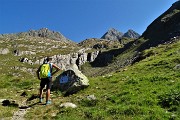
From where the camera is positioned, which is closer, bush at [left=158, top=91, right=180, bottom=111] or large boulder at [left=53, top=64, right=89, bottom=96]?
bush at [left=158, top=91, right=180, bottom=111]

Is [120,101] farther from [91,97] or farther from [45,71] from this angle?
[45,71]

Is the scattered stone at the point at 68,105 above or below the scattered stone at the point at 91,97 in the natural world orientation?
below

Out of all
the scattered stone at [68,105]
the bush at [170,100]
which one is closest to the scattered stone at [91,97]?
the scattered stone at [68,105]

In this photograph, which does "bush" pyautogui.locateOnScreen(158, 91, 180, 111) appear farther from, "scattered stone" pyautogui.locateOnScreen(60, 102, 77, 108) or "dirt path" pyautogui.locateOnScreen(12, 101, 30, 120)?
"dirt path" pyautogui.locateOnScreen(12, 101, 30, 120)

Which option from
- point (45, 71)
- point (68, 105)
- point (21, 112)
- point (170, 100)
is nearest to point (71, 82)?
point (45, 71)

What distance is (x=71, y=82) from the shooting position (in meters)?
25.1

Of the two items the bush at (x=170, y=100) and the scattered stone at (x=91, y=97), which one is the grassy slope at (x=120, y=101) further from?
the scattered stone at (x=91, y=97)

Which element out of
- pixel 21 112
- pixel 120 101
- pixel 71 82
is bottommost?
pixel 21 112

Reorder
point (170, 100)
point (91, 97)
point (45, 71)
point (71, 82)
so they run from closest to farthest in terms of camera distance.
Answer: point (170, 100) → point (45, 71) → point (91, 97) → point (71, 82)

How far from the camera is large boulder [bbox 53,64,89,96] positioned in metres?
24.3

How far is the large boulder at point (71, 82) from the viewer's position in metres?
24.3

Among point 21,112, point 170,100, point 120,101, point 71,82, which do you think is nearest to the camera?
point 170,100

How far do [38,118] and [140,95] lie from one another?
261 inches

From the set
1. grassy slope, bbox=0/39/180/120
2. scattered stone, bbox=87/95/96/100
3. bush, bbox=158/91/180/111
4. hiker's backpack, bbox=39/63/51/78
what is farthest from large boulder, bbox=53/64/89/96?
bush, bbox=158/91/180/111
